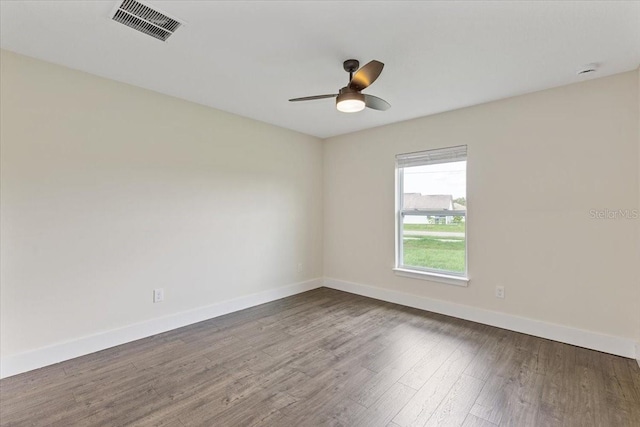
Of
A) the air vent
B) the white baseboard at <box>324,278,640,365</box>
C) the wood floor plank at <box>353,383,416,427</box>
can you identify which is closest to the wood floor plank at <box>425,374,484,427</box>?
the wood floor plank at <box>353,383,416,427</box>

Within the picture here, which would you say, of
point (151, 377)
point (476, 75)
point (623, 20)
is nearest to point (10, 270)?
point (151, 377)

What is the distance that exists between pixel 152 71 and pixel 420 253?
12.1 feet

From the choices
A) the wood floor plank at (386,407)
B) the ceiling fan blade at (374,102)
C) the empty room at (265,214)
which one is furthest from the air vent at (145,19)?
the wood floor plank at (386,407)

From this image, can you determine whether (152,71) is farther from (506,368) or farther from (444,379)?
(506,368)

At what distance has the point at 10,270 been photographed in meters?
2.34

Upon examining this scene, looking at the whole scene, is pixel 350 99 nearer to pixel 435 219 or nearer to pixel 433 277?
pixel 435 219

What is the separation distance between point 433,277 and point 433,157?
156 centimetres

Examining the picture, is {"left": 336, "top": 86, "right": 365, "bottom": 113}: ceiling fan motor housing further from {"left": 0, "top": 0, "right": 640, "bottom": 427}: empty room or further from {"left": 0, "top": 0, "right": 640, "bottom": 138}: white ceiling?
{"left": 0, "top": 0, "right": 640, "bottom": 138}: white ceiling

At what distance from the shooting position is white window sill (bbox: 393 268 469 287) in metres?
3.56

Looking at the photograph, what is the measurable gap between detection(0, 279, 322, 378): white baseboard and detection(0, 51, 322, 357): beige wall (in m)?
0.06

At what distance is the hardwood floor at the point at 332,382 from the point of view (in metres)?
1.87

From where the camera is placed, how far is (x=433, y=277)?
3.79 m

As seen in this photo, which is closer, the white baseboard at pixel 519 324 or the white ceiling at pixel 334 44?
the white ceiling at pixel 334 44

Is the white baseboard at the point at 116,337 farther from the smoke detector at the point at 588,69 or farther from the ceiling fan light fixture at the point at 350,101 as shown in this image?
the smoke detector at the point at 588,69
